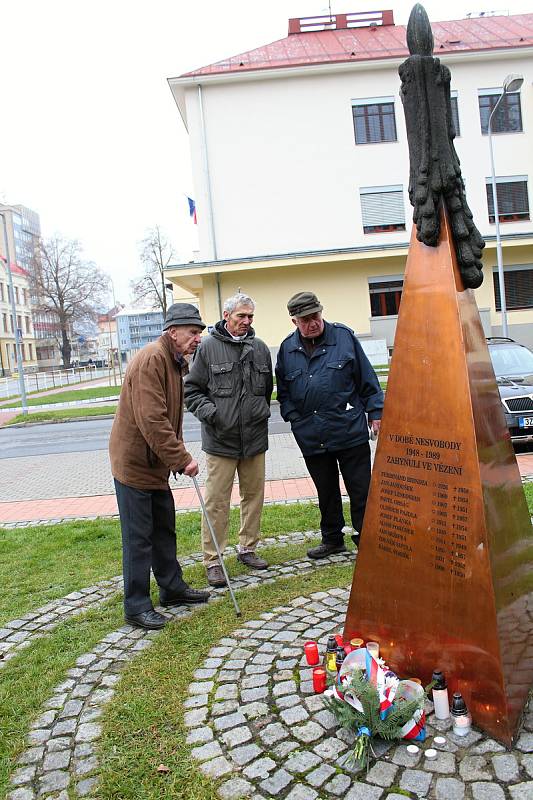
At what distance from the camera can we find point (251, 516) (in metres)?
5.19

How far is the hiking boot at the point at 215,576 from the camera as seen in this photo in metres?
4.78

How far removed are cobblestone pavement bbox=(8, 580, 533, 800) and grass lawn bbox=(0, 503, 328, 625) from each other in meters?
1.39

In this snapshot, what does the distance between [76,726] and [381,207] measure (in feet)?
85.0

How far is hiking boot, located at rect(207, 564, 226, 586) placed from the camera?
4781 mm

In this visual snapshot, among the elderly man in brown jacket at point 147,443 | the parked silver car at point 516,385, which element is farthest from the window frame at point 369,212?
the elderly man in brown jacket at point 147,443

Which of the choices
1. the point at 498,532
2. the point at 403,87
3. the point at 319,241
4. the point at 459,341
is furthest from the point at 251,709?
the point at 319,241

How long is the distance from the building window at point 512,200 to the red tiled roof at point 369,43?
5285 mm

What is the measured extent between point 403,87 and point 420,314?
1.13 metres

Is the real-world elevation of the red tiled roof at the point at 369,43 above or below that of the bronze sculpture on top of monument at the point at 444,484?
above

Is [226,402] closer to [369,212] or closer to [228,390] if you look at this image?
[228,390]

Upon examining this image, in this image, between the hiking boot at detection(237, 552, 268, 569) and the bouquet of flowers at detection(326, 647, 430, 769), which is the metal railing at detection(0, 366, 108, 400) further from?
the bouquet of flowers at detection(326, 647, 430, 769)

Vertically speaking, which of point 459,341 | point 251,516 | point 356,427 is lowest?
point 251,516

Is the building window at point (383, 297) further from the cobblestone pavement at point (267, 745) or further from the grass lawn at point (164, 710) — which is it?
the cobblestone pavement at point (267, 745)

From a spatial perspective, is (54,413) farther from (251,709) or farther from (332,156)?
(251,709)
